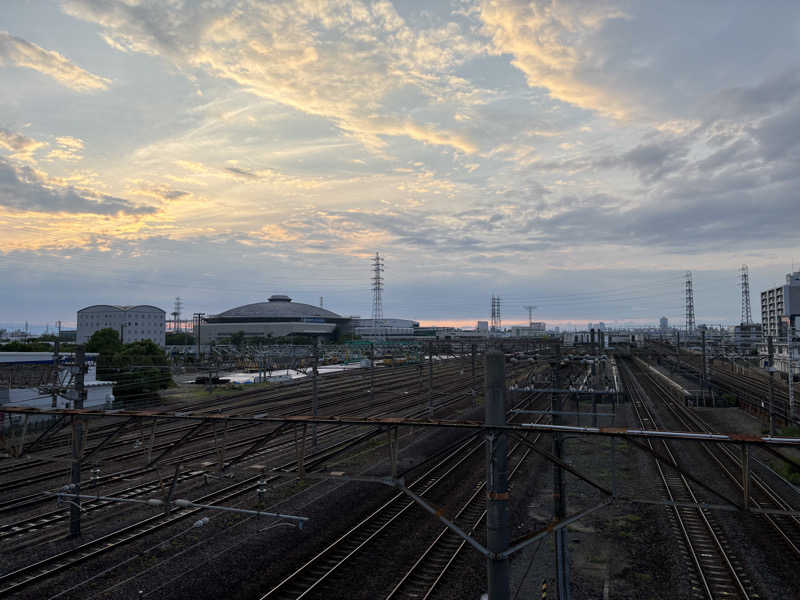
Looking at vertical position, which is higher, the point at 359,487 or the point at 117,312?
the point at 117,312

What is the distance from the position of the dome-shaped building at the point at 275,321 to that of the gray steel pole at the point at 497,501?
133 metres

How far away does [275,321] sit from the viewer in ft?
520

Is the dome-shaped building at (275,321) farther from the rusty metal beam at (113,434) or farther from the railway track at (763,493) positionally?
the rusty metal beam at (113,434)

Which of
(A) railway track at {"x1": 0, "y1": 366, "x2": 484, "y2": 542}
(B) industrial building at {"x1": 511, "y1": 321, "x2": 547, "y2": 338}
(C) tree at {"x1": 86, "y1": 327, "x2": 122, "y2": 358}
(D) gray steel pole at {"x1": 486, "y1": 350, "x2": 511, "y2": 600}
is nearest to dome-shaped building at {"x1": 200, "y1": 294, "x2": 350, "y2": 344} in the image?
(B) industrial building at {"x1": 511, "y1": 321, "x2": 547, "y2": 338}

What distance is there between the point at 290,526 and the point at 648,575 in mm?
9716

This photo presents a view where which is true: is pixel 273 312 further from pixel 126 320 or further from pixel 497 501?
pixel 497 501

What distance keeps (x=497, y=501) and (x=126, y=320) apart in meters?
133

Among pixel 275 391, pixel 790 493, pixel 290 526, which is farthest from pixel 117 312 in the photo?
pixel 790 493

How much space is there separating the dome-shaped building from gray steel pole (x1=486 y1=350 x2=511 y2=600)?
13292cm

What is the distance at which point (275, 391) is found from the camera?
47406mm

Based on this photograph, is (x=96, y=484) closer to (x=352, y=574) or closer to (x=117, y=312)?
(x=352, y=574)

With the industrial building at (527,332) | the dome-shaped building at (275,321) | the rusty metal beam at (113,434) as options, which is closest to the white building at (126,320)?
the dome-shaped building at (275,321)

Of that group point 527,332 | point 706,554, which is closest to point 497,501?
point 706,554

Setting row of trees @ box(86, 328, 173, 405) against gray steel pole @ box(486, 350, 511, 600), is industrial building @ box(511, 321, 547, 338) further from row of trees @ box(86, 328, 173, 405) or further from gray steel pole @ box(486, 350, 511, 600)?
gray steel pole @ box(486, 350, 511, 600)
